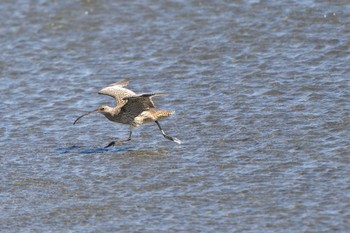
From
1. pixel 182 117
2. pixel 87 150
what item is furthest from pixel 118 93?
pixel 87 150

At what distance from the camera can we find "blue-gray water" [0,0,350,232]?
30.1ft

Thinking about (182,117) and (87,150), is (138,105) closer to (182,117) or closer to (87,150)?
(182,117)

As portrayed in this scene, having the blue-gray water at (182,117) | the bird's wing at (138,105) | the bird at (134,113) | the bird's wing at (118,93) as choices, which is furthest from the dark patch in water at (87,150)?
the bird's wing at (118,93)

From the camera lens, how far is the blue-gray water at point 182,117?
9164mm

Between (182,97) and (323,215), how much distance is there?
4.71 meters

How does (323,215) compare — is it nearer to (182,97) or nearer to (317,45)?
(182,97)

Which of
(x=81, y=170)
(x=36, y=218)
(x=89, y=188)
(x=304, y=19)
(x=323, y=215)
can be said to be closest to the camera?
(x=323, y=215)

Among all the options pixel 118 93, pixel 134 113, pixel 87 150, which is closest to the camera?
pixel 87 150

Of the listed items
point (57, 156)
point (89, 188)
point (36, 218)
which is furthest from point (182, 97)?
point (36, 218)

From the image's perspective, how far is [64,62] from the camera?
49.1ft

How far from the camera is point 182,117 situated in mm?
12445

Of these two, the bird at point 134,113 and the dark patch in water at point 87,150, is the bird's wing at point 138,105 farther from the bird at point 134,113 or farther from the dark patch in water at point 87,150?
the dark patch in water at point 87,150

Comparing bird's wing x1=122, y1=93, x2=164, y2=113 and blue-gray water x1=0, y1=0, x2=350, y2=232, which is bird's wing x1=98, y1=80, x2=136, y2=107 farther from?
blue-gray water x1=0, y1=0, x2=350, y2=232

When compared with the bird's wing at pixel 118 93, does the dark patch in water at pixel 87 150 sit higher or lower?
lower
